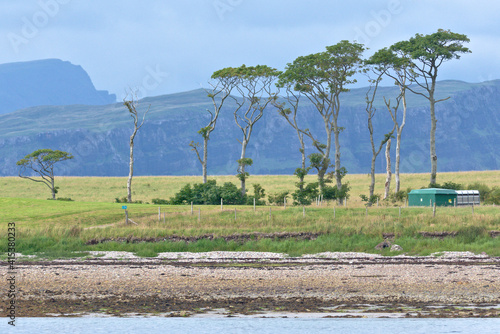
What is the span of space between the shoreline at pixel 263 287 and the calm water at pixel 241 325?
2.35ft

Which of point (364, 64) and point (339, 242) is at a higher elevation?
point (364, 64)

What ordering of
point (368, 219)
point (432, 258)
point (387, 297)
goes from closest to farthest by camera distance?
point (387, 297)
point (432, 258)
point (368, 219)

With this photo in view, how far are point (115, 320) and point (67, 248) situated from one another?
75.8ft

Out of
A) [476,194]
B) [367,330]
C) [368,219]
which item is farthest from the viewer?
[476,194]

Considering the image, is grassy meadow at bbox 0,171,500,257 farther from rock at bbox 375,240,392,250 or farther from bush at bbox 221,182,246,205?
bush at bbox 221,182,246,205

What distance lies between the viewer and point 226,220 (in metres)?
53.1

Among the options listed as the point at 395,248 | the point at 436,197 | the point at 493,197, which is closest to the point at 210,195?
the point at 436,197

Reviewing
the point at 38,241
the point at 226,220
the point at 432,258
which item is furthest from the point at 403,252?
the point at 38,241

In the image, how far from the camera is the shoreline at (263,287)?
83.3ft

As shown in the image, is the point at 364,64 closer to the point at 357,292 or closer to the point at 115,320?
the point at 357,292

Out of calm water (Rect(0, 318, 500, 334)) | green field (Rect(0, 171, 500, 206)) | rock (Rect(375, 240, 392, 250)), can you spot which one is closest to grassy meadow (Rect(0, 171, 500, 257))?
rock (Rect(375, 240, 392, 250))

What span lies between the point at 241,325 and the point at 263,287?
6.55 m

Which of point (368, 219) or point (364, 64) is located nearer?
point (368, 219)

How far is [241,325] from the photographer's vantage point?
77.9 feet
